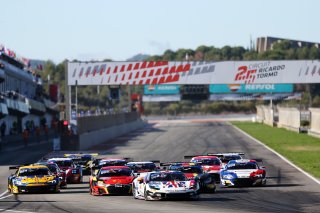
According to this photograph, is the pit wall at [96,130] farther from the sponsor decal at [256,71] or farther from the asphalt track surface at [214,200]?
the asphalt track surface at [214,200]

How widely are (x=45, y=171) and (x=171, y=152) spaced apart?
3180 cm

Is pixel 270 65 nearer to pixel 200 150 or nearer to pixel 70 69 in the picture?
pixel 200 150

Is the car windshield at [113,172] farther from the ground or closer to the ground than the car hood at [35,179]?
A: farther from the ground

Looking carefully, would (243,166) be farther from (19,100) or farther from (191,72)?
(19,100)

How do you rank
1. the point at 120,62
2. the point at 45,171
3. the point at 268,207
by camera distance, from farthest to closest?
the point at 120,62, the point at 45,171, the point at 268,207

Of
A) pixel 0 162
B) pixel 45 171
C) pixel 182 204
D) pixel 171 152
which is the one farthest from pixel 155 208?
pixel 171 152

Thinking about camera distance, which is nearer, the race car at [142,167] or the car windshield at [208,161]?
the race car at [142,167]

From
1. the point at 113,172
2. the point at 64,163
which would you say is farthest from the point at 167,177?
the point at 64,163

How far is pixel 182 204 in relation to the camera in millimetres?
27219

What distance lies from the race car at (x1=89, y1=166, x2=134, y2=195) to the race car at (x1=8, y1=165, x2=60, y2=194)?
1.80m

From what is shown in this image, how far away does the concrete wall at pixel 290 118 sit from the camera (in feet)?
333

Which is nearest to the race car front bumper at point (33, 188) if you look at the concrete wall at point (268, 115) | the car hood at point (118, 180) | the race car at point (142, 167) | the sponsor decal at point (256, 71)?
the car hood at point (118, 180)

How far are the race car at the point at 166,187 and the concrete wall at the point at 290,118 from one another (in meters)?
70.6

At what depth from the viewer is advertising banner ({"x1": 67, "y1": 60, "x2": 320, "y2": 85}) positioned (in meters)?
75.7
